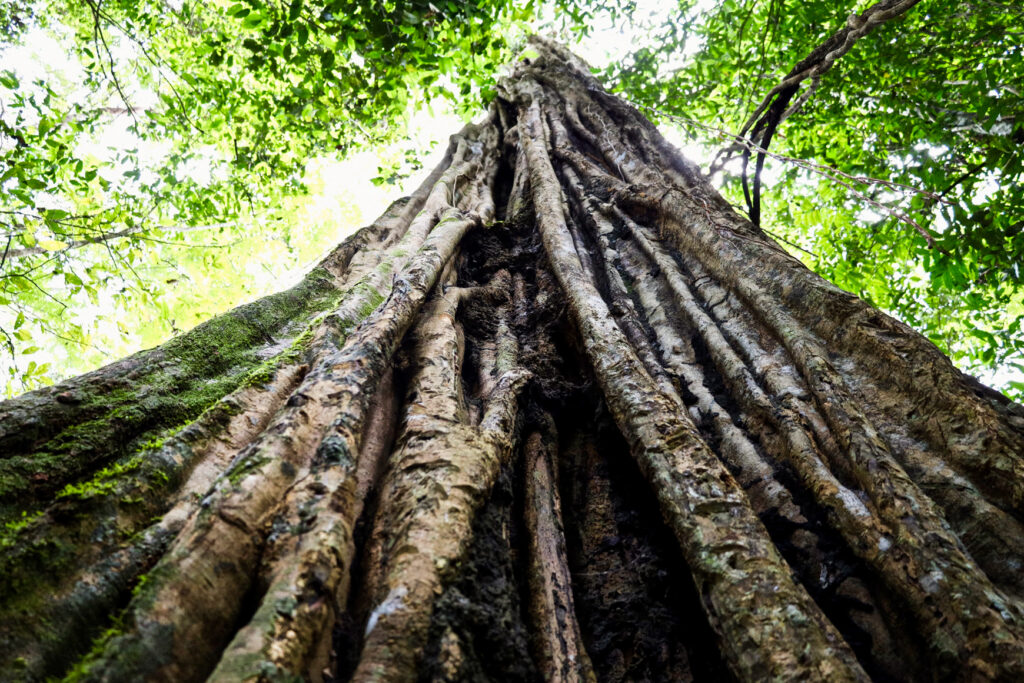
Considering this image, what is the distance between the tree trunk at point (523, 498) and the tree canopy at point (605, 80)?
3.53ft

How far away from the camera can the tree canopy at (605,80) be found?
125 inches

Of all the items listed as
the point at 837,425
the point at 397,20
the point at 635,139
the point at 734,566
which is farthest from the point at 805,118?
the point at 734,566

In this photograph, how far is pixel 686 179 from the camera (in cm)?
407

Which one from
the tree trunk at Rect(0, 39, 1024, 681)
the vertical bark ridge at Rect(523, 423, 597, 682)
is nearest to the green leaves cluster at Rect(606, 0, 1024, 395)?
the tree trunk at Rect(0, 39, 1024, 681)

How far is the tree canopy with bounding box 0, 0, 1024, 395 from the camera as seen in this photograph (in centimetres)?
316

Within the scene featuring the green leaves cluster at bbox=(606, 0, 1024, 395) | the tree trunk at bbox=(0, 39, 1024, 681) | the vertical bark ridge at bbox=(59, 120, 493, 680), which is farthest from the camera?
the green leaves cluster at bbox=(606, 0, 1024, 395)

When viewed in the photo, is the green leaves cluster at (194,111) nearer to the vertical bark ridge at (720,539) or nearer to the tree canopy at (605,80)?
the tree canopy at (605,80)

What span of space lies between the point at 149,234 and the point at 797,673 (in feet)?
16.9

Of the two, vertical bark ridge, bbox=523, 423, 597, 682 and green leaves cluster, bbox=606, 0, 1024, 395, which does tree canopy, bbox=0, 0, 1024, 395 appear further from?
vertical bark ridge, bbox=523, 423, 597, 682

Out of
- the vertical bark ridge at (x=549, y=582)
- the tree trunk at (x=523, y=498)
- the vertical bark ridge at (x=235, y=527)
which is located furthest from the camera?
the vertical bark ridge at (x=549, y=582)

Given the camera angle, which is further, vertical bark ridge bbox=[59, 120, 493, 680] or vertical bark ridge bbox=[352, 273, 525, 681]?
vertical bark ridge bbox=[352, 273, 525, 681]

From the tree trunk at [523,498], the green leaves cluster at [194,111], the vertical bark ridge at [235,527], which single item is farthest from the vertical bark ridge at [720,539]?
the green leaves cluster at [194,111]

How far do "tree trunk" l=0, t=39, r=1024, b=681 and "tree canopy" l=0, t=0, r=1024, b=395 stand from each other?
1.08m

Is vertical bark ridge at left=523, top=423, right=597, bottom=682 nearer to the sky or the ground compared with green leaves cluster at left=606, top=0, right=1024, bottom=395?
nearer to the ground
